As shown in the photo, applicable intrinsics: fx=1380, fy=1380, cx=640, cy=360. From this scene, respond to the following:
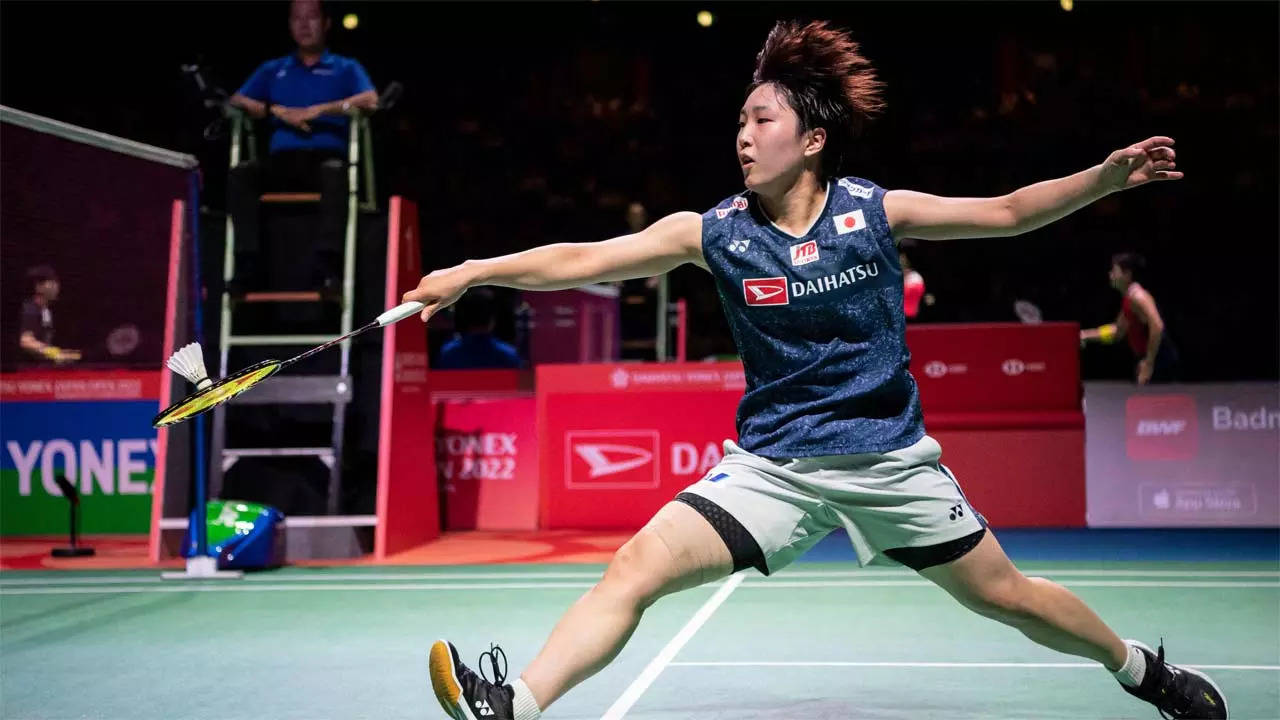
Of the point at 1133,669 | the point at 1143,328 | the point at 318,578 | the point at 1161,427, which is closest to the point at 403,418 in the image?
the point at 318,578

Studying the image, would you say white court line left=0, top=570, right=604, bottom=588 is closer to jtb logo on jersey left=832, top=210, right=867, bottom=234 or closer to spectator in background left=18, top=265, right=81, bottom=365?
spectator in background left=18, top=265, right=81, bottom=365

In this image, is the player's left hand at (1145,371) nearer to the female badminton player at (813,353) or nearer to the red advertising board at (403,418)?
the red advertising board at (403,418)

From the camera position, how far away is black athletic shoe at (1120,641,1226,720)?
3.65m

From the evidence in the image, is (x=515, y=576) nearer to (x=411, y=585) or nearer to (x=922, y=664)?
(x=411, y=585)

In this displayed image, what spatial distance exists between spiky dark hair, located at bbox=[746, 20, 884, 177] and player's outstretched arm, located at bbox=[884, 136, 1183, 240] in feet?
0.79

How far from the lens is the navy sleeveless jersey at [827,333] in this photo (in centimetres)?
334

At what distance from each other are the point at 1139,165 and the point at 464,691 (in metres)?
1.98

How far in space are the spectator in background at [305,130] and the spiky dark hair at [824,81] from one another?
574 cm

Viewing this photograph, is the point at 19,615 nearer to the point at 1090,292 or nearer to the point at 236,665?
the point at 236,665

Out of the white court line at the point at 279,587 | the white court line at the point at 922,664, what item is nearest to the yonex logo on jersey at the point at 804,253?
the white court line at the point at 922,664

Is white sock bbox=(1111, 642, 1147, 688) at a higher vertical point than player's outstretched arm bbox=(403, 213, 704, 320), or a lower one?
lower

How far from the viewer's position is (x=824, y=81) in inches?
139

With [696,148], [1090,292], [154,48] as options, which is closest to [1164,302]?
[1090,292]

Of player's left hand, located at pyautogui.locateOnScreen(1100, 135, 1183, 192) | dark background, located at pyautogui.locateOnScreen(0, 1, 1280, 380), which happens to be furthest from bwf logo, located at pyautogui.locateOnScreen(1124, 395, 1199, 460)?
player's left hand, located at pyautogui.locateOnScreen(1100, 135, 1183, 192)
